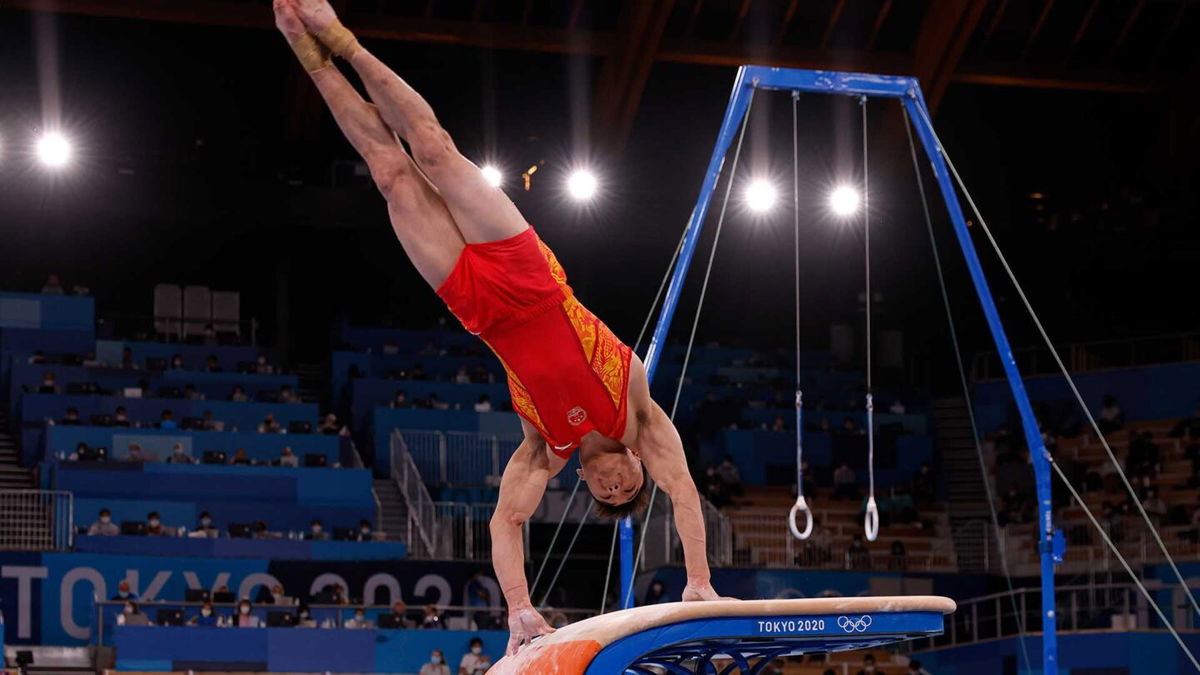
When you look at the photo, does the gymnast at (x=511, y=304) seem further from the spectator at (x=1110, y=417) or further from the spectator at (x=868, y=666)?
the spectator at (x=1110, y=417)

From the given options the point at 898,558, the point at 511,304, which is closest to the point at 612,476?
the point at 511,304

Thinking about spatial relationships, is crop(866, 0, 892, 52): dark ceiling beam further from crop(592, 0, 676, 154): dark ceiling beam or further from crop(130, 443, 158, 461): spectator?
crop(130, 443, 158, 461): spectator

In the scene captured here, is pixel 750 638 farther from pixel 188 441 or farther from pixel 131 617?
pixel 188 441

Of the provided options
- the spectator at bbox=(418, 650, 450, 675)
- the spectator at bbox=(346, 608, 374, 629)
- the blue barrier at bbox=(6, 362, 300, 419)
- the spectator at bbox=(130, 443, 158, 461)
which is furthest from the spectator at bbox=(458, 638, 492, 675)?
the blue barrier at bbox=(6, 362, 300, 419)

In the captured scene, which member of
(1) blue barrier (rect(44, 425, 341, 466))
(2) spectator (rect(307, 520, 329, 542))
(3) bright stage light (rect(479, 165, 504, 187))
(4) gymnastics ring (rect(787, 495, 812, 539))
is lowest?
(2) spectator (rect(307, 520, 329, 542))

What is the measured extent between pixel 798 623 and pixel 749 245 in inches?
788

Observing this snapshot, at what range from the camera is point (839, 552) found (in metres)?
21.4

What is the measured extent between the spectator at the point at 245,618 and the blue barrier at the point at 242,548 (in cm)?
189

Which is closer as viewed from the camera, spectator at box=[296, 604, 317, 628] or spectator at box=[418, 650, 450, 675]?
spectator at box=[418, 650, 450, 675]

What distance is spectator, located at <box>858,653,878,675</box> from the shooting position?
720 inches

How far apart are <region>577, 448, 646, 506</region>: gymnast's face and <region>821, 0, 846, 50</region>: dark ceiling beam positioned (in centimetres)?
1780

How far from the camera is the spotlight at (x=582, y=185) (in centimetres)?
2316

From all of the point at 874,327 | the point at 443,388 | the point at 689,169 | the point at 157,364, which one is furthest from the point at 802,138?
the point at 157,364

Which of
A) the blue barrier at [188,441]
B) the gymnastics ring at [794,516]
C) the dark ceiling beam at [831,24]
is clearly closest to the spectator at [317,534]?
the blue barrier at [188,441]
